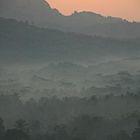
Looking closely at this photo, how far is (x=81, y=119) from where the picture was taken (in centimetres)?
5675

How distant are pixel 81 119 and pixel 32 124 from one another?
5357 millimetres

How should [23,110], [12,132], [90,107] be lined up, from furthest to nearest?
[90,107]
[23,110]
[12,132]

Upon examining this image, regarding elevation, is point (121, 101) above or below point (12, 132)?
below

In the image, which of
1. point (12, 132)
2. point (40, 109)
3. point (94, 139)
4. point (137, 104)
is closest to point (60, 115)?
point (40, 109)

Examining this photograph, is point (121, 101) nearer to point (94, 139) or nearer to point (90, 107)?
point (90, 107)

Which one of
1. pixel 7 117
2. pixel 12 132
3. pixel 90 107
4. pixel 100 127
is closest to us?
pixel 12 132

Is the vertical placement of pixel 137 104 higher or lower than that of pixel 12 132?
lower

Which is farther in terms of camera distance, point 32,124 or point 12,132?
point 32,124

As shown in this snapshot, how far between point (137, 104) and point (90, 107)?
7336mm

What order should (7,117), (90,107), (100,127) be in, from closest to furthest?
(100,127), (7,117), (90,107)

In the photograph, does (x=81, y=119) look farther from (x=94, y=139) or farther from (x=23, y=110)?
(x=23, y=110)

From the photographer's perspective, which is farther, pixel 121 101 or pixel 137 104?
pixel 121 101

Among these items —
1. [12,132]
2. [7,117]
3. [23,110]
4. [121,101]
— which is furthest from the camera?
[121,101]

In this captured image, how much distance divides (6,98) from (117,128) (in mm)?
33759
